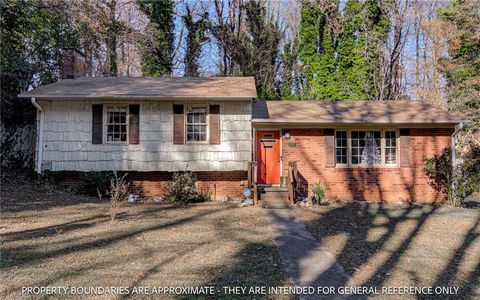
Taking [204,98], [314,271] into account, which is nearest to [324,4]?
[204,98]

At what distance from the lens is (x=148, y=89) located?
1111 centimetres

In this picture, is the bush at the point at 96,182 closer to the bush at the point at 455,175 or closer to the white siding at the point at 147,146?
the white siding at the point at 147,146

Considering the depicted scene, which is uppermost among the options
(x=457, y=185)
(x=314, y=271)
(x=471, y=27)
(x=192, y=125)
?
(x=471, y=27)

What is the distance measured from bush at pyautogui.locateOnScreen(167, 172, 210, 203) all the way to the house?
34cm

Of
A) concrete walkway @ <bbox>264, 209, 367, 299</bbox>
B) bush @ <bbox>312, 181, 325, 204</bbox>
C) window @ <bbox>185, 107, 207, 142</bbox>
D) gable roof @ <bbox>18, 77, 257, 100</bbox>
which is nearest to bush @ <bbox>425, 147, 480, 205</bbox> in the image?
bush @ <bbox>312, 181, 325, 204</bbox>

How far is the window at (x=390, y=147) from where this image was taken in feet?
37.8

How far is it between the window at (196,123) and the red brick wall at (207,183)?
121cm

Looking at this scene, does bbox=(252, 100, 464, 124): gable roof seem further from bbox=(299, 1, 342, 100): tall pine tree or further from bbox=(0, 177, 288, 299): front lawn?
bbox=(299, 1, 342, 100): tall pine tree

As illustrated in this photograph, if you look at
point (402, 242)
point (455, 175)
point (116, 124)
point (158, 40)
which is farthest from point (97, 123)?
point (455, 175)

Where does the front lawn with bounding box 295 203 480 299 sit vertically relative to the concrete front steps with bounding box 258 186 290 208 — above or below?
below

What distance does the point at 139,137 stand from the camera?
10766 millimetres

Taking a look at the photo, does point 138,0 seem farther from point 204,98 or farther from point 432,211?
point 432,211

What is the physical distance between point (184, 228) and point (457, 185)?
29.8 ft

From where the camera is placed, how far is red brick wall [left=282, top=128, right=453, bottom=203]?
11.4m
